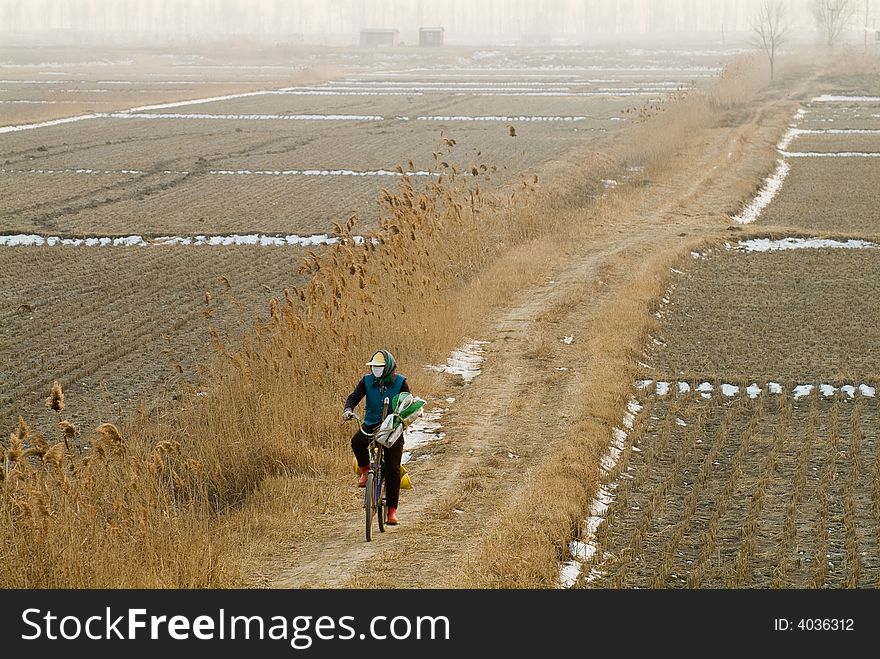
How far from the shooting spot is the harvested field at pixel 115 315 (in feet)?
46.5

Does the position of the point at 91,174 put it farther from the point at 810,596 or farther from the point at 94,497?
the point at 810,596

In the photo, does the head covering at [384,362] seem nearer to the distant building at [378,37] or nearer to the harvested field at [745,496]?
the harvested field at [745,496]

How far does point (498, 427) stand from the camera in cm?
1280

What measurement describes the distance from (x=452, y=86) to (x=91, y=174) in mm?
50938

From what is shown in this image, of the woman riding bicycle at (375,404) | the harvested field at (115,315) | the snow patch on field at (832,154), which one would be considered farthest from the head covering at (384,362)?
the snow patch on field at (832,154)

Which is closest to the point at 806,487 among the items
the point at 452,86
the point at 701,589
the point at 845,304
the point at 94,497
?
the point at 701,589

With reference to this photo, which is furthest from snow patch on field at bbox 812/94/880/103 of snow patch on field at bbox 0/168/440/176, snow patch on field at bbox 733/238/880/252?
snow patch on field at bbox 733/238/880/252

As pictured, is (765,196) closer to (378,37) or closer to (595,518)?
(595,518)

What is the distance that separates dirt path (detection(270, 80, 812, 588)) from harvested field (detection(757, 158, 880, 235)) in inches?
86.1

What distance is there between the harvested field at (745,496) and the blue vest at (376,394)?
2104 millimetres

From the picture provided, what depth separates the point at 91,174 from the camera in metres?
34.1

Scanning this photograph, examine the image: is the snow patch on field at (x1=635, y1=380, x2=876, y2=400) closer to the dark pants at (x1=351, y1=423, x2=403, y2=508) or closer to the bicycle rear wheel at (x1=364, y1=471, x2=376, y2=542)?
the dark pants at (x1=351, y1=423, x2=403, y2=508)

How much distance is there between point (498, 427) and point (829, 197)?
2036cm

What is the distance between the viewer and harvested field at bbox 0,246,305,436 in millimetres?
14188
